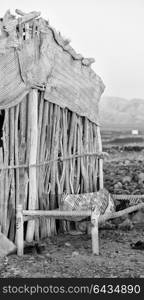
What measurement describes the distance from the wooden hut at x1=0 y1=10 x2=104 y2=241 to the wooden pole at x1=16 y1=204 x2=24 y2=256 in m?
0.31

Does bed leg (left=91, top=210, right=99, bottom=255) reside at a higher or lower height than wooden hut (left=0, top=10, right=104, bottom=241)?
lower

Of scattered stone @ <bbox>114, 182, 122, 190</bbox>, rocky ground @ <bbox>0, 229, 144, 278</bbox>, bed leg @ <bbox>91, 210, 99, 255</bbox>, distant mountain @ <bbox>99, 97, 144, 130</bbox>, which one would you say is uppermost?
distant mountain @ <bbox>99, 97, 144, 130</bbox>

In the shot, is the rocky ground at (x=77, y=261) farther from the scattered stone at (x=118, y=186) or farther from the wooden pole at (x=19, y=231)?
the scattered stone at (x=118, y=186)

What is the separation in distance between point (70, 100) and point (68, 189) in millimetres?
1269

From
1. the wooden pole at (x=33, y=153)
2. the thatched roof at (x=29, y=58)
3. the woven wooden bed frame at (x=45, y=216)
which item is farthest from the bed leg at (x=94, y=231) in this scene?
the thatched roof at (x=29, y=58)

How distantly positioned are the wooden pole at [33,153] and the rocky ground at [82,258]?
282 millimetres

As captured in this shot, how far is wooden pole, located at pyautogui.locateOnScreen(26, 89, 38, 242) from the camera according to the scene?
19.7 ft

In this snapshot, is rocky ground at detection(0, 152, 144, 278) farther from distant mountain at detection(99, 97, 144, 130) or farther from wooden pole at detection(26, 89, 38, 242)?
distant mountain at detection(99, 97, 144, 130)

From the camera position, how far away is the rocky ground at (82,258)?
5020 mm

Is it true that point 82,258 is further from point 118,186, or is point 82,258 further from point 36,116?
point 118,186

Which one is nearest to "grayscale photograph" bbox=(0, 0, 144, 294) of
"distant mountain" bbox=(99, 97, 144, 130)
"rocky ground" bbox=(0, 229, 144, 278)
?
"rocky ground" bbox=(0, 229, 144, 278)

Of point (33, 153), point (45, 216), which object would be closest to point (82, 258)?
point (45, 216)

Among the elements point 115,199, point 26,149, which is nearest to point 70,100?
point 26,149

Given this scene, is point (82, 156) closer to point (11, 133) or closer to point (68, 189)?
point (68, 189)
